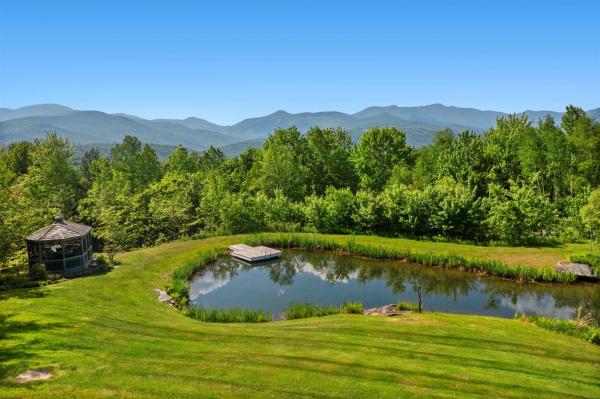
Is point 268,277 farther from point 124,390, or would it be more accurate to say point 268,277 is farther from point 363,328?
point 124,390

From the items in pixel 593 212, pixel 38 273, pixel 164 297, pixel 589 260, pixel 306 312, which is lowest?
pixel 306 312

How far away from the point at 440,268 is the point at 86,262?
1146 inches

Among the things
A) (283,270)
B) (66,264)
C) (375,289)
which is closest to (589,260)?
(375,289)

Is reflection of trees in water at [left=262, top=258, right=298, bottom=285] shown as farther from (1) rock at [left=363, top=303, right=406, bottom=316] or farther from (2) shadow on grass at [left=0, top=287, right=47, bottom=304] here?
(2) shadow on grass at [left=0, top=287, right=47, bottom=304]

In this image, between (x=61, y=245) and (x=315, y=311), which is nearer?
(x=315, y=311)

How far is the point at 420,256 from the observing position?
36.8 metres

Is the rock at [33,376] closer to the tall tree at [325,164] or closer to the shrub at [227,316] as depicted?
the shrub at [227,316]

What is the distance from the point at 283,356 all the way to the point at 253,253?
2494cm

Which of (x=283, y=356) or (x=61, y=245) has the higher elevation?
(x=61, y=245)

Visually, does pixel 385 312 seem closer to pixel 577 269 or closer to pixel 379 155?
pixel 577 269

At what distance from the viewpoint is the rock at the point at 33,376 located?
12.6m

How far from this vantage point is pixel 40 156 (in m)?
61.3

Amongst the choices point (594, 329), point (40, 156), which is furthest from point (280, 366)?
point (40, 156)

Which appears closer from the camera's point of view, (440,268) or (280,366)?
(280,366)
